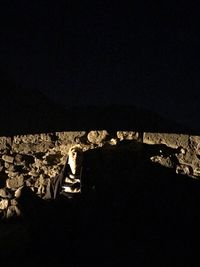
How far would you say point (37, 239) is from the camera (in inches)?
191

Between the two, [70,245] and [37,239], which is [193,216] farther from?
[37,239]

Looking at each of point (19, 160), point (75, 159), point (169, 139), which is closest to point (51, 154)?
point (19, 160)

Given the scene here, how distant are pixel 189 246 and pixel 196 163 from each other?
1088mm

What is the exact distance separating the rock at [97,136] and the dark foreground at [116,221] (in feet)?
0.58

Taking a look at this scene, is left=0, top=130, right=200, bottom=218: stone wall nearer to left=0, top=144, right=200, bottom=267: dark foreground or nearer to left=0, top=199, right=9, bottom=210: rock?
left=0, top=199, right=9, bottom=210: rock

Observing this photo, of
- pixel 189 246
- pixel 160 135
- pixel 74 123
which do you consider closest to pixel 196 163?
pixel 160 135

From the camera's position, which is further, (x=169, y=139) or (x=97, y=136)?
(x=97, y=136)

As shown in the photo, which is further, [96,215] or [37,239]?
[96,215]

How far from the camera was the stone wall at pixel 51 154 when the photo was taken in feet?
17.6

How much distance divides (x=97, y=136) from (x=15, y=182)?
1.33 metres

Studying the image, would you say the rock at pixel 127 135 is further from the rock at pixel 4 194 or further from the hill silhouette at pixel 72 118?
the rock at pixel 4 194

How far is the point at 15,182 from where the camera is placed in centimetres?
560

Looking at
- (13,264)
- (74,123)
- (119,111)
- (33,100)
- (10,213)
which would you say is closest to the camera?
(13,264)

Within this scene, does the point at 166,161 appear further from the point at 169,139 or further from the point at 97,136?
the point at 97,136
